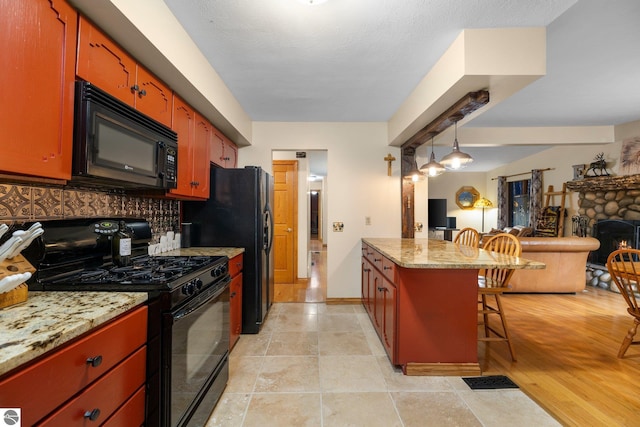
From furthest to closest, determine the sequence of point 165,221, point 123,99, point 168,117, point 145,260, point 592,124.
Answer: point 592,124 < point 165,221 < point 168,117 < point 145,260 < point 123,99

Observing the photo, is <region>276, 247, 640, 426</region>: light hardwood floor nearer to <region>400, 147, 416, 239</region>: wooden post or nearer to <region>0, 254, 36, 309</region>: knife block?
<region>400, 147, 416, 239</region>: wooden post

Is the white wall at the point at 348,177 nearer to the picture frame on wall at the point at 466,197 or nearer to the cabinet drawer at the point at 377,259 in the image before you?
the cabinet drawer at the point at 377,259

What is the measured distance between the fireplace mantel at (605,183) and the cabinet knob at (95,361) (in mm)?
6593

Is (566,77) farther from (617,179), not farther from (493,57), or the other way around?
(617,179)

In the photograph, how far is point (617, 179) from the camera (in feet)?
15.1

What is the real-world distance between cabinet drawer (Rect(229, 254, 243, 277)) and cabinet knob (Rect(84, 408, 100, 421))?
144cm

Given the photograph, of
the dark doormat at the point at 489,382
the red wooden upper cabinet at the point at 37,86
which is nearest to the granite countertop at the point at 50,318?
the red wooden upper cabinet at the point at 37,86

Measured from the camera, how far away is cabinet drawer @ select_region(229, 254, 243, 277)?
2359 millimetres

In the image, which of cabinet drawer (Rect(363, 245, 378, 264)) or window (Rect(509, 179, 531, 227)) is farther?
window (Rect(509, 179, 531, 227))

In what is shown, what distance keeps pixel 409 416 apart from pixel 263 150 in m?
3.17

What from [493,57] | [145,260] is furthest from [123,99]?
[493,57]

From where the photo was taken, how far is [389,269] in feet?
7.29

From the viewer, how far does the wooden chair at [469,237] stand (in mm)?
3018

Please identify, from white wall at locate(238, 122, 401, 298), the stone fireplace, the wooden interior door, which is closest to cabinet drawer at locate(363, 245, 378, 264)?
white wall at locate(238, 122, 401, 298)
